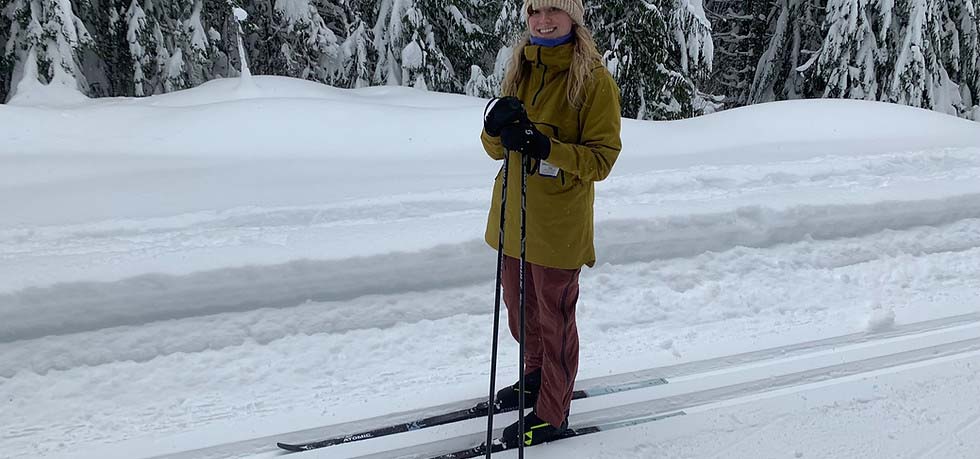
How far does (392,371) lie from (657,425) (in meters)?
1.42

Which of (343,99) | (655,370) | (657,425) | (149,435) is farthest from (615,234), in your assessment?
(343,99)

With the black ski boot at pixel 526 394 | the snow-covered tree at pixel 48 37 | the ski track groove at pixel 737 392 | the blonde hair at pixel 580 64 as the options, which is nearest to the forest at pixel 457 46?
the snow-covered tree at pixel 48 37

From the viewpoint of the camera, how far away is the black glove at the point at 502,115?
2.25 meters

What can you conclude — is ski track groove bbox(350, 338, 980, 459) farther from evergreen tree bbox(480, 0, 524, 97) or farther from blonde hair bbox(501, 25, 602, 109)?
evergreen tree bbox(480, 0, 524, 97)

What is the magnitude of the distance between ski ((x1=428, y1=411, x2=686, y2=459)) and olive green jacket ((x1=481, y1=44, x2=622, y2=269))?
2.73 ft

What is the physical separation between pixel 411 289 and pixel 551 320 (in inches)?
68.0

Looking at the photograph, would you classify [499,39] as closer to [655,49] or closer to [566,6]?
[655,49]

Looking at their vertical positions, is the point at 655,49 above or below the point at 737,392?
above

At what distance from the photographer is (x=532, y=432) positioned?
279 centimetres

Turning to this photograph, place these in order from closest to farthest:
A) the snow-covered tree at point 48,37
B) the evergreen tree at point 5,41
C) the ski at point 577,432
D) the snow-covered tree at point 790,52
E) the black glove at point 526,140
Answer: the black glove at point 526,140, the ski at point 577,432, the snow-covered tree at point 48,37, the evergreen tree at point 5,41, the snow-covered tree at point 790,52

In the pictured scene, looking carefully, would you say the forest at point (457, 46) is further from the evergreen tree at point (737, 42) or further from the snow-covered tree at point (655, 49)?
the evergreen tree at point (737, 42)

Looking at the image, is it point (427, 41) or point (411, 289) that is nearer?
point (411, 289)

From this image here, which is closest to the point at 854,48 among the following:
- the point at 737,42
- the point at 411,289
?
the point at 737,42

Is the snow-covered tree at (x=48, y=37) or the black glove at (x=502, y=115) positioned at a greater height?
the snow-covered tree at (x=48, y=37)
